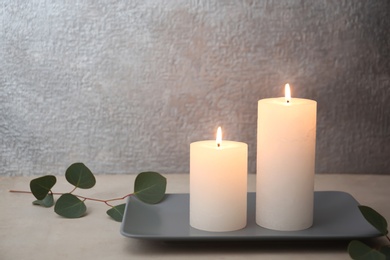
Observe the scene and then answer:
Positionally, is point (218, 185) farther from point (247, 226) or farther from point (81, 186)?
point (81, 186)

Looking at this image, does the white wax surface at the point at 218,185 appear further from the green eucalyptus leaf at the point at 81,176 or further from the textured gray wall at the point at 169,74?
the textured gray wall at the point at 169,74

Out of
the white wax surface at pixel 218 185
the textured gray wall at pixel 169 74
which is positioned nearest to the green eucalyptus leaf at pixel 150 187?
the white wax surface at pixel 218 185

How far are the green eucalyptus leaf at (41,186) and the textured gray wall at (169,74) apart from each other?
0.20 m

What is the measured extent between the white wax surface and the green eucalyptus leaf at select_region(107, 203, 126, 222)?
121 mm

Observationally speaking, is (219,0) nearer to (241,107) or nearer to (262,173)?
(241,107)

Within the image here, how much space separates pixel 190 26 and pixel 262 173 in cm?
36

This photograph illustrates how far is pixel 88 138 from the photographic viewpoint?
113cm

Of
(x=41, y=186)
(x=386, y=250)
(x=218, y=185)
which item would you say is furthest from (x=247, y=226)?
(x=41, y=186)

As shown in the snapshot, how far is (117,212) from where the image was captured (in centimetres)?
89

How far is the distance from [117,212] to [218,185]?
165mm

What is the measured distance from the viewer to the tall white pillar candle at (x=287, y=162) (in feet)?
2.64

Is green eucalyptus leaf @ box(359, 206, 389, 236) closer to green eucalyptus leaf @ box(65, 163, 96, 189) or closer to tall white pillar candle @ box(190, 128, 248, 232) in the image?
tall white pillar candle @ box(190, 128, 248, 232)

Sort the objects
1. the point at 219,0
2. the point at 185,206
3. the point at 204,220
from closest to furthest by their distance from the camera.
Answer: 1. the point at 204,220
2. the point at 185,206
3. the point at 219,0

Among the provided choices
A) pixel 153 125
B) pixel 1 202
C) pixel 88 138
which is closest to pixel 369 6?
pixel 153 125
